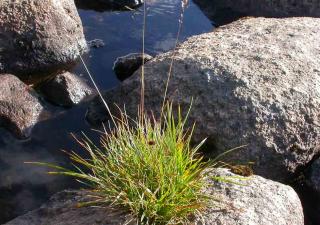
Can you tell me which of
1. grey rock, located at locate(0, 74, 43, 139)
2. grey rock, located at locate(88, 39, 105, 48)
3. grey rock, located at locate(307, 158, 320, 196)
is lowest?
grey rock, located at locate(307, 158, 320, 196)

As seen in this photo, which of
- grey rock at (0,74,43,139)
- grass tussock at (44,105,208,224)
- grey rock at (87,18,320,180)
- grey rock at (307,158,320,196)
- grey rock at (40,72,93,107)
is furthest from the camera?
grey rock at (40,72,93,107)

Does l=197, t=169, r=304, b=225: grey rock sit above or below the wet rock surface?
below

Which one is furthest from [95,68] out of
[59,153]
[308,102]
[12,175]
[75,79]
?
[308,102]

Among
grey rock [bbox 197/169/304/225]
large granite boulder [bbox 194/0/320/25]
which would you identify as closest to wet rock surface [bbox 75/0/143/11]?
large granite boulder [bbox 194/0/320/25]

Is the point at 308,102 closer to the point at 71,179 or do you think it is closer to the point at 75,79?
the point at 71,179

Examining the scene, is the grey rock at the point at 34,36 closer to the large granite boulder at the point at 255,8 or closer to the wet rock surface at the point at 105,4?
the wet rock surface at the point at 105,4

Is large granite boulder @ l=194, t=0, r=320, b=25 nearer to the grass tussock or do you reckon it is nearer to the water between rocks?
the water between rocks
